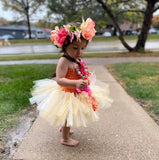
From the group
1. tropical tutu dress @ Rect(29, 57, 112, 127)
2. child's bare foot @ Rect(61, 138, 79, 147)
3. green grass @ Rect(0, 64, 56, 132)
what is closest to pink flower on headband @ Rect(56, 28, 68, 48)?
tropical tutu dress @ Rect(29, 57, 112, 127)

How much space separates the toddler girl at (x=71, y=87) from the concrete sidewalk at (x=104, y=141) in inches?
13.2

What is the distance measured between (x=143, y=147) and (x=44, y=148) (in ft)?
3.99

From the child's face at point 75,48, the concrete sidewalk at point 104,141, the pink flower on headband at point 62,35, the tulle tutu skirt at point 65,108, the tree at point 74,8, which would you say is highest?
the tree at point 74,8

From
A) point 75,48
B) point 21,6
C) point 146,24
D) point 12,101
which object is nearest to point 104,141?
point 75,48

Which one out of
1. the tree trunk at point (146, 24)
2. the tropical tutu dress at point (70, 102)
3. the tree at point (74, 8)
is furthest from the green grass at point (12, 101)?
the tree trunk at point (146, 24)

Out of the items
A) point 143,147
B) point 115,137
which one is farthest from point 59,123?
point 143,147

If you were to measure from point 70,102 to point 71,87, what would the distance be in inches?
7.1

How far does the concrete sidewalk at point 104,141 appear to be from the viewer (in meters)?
2.09

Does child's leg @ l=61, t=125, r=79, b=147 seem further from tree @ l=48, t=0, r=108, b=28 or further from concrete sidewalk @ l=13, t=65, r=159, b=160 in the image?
tree @ l=48, t=0, r=108, b=28

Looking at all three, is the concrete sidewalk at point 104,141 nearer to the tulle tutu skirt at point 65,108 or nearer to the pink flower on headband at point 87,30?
the tulle tutu skirt at point 65,108

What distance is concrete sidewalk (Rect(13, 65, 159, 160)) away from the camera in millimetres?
2088

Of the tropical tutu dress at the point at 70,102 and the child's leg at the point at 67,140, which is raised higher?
the tropical tutu dress at the point at 70,102

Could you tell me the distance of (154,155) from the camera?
208cm

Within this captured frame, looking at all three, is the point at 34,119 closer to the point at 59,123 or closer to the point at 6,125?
the point at 6,125
